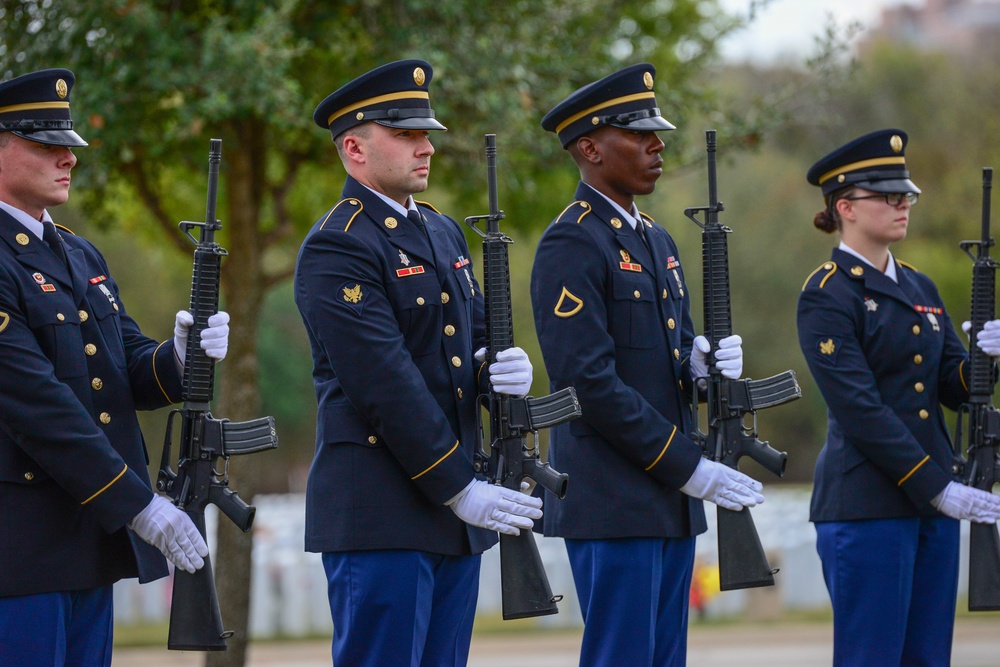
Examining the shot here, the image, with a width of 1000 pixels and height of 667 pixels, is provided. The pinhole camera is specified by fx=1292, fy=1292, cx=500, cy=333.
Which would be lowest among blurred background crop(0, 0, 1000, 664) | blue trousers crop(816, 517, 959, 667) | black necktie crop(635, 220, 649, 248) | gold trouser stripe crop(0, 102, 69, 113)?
blue trousers crop(816, 517, 959, 667)

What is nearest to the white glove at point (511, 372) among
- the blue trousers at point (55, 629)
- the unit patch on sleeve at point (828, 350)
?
the blue trousers at point (55, 629)

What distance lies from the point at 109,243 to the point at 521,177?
668 inches

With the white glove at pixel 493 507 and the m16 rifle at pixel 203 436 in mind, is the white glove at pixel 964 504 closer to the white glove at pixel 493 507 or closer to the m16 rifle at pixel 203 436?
the white glove at pixel 493 507

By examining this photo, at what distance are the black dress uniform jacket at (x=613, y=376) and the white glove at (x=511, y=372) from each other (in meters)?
0.32

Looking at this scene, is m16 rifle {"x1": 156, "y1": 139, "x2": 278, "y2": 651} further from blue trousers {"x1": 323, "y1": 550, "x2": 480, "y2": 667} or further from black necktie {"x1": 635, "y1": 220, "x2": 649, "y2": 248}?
black necktie {"x1": 635, "y1": 220, "x2": 649, "y2": 248}

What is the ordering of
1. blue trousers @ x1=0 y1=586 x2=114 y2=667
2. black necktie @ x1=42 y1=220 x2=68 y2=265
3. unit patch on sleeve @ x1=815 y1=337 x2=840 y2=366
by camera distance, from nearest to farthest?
blue trousers @ x1=0 y1=586 x2=114 y2=667
black necktie @ x1=42 y1=220 x2=68 y2=265
unit patch on sleeve @ x1=815 y1=337 x2=840 y2=366

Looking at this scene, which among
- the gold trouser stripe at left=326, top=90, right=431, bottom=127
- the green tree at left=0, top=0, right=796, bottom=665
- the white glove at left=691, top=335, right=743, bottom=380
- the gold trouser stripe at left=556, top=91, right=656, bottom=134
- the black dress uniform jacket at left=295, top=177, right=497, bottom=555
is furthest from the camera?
the green tree at left=0, top=0, right=796, bottom=665

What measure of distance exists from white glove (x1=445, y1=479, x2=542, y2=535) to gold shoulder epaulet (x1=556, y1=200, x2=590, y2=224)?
112 centimetres

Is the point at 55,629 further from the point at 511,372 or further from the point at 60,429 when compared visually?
the point at 511,372

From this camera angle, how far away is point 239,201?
7383 millimetres

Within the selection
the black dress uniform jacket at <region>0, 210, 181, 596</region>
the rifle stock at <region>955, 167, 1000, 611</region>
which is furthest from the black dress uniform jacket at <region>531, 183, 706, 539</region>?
the black dress uniform jacket at <region>0, 210, 181, 596</region>

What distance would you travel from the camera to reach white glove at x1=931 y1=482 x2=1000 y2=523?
5.00 metres

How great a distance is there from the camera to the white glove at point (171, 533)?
3.80 meters

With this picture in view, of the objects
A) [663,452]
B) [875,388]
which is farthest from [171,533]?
[875,388]
